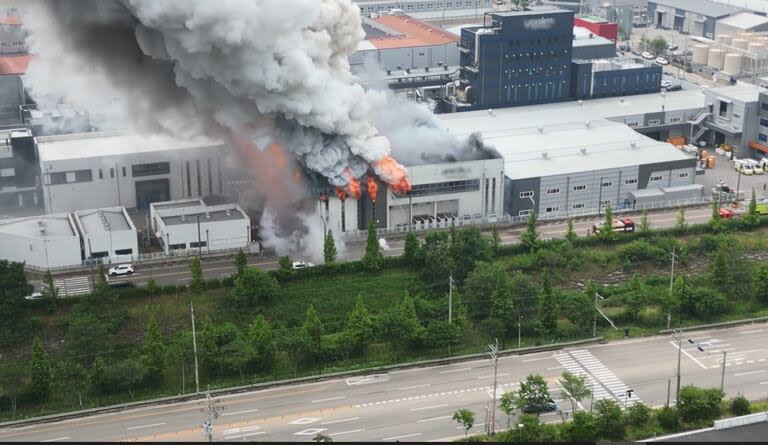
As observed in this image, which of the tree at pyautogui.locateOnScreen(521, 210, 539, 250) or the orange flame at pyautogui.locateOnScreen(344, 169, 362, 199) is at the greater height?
the orange flame at pyautogui.locateOnScreen(344, 169, 362, 199)

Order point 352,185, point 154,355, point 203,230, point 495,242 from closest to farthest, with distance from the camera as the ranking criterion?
1. point 154,355
2. point 495,242
3. point 203,230
4. point 352,185

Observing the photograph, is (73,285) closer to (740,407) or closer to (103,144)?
(103,144)

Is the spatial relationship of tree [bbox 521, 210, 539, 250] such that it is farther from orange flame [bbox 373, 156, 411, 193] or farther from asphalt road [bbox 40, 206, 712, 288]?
orange flame [bbox 373, 156, 411, 193]

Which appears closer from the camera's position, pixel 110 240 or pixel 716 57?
pixel 110 240

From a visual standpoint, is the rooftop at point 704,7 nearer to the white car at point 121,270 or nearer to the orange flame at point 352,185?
the orange flame at point 352,185

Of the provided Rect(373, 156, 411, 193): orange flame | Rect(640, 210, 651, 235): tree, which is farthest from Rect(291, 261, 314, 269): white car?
Rect(640, 210, 651, 235): tree

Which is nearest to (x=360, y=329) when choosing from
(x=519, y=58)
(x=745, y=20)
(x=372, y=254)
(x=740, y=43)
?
(x=372, y=254)
